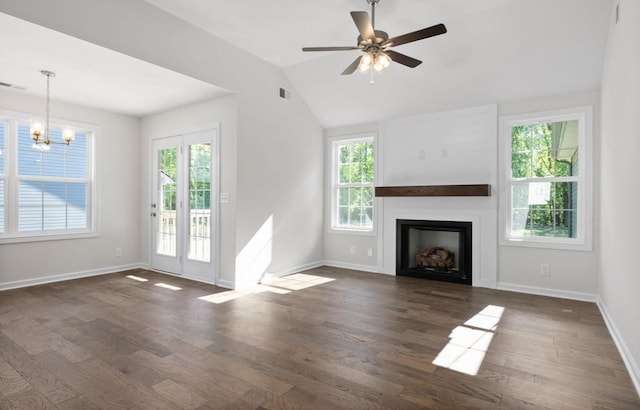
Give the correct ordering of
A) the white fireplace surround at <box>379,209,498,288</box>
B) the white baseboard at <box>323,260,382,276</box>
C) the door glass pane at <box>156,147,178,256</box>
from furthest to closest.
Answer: the white baseboard at <box>323,260,382,276</box>
the door glass pane at <box>156,147,178,256</box>
the white fireplace surround at <box>379,209,498,288</box>

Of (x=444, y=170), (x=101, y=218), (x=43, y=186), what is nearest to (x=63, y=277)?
(x=101, y=218)

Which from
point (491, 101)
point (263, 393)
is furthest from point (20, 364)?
point (491, 101)

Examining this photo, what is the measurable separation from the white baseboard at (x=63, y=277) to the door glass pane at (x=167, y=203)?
677mm

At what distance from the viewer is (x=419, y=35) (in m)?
2.89

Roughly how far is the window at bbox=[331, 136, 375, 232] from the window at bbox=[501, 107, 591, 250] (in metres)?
A: 2.08

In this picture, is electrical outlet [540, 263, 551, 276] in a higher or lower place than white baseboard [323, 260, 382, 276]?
higher

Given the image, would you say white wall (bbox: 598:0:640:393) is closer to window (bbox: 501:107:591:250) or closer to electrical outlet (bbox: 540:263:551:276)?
window (bbox: 501:107:591:250)

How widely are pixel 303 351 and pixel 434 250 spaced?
3383mm

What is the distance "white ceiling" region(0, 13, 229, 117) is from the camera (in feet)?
10.2

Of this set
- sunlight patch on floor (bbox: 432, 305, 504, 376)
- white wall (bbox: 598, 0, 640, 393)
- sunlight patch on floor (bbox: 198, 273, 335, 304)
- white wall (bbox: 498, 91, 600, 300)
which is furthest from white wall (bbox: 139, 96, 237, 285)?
white wall (bbox: 598, 0, 640, 393)

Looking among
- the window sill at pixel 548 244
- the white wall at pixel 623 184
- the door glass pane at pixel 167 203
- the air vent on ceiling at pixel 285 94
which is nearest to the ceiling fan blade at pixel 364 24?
the white wall at pixel 623 184

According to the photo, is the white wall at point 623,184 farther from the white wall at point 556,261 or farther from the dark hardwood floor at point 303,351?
the white wall at point 556,261

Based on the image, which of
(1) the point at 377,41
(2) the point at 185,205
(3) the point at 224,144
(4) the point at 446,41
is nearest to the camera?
(1) the point at 377,41

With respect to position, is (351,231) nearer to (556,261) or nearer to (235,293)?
(235,293)
